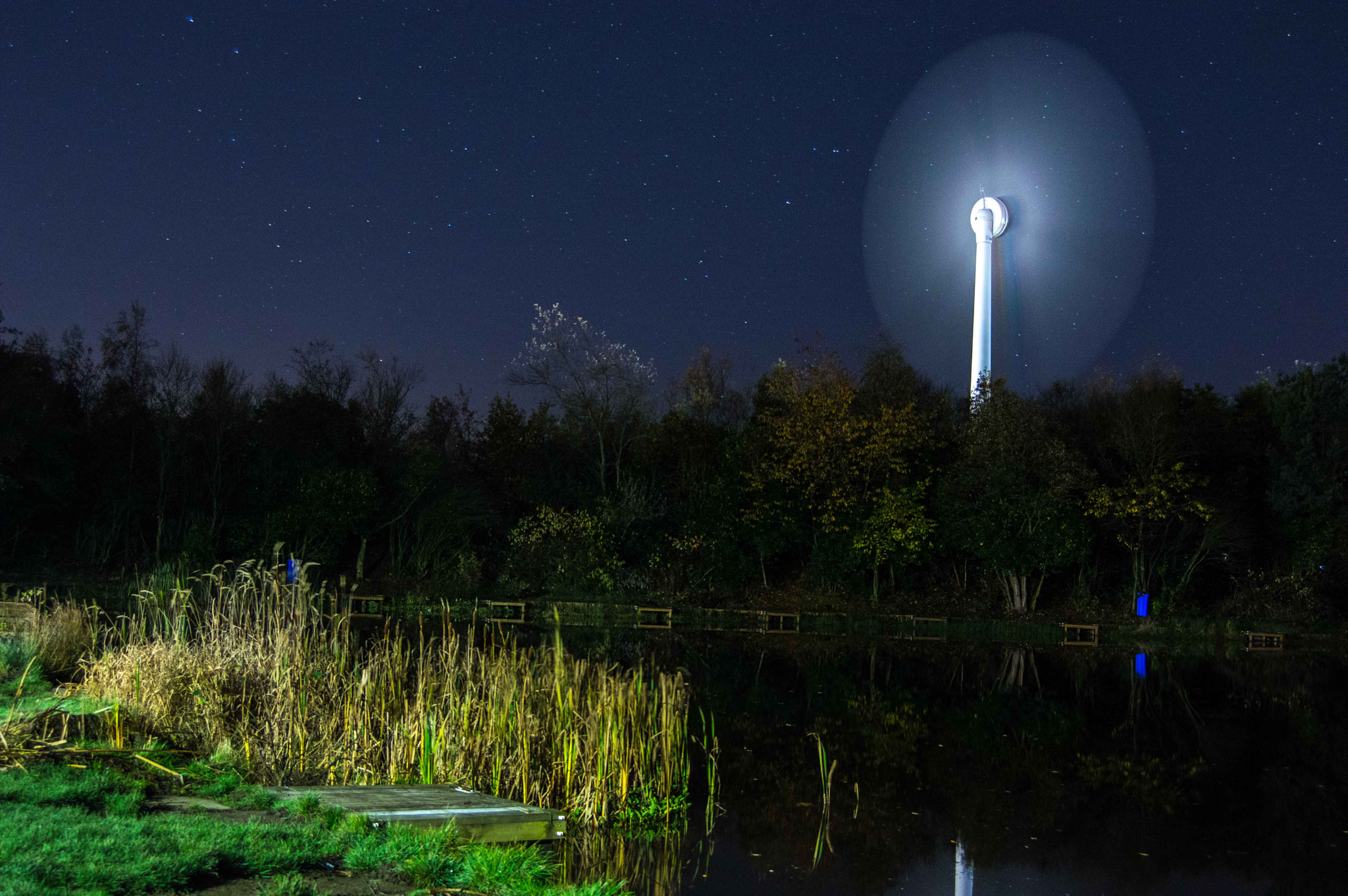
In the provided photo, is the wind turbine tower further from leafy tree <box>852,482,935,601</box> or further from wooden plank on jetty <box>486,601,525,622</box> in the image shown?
wooden plank on jetty <box>486,601,525,622</box>

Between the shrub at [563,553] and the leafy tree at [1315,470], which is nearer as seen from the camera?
the leafy tree at [1315,470]

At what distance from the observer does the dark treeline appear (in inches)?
934

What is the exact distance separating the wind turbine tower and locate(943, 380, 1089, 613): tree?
3.03 metres

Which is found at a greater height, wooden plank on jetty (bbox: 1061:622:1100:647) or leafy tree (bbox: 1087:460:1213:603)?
leafy tree (bbox: 1087:460:1213:603)

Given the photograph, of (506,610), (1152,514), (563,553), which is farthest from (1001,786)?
(563,553)

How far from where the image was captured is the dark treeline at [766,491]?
2373 cm

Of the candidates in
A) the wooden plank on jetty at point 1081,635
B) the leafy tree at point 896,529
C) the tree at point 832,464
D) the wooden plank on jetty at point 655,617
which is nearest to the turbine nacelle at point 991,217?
the tree at point 832,464

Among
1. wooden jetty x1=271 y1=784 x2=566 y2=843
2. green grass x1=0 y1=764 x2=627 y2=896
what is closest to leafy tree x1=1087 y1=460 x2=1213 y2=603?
wooden jetty x1=271 y1=784 x2=566 y2=843

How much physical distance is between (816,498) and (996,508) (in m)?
4.43

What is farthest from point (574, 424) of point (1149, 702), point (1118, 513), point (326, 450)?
point (1149, 702)

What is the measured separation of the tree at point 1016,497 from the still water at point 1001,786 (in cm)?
602

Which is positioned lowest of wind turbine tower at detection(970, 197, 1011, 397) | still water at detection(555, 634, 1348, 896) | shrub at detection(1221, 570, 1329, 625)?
still water at detection(555, 634, 1348, 896)

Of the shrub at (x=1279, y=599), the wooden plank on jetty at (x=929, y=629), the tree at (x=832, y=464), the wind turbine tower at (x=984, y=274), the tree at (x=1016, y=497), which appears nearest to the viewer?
the wooden plank on jetty at (x=929, y=629)

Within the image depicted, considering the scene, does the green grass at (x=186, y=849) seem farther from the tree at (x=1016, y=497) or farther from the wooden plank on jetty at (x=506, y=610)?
the tree at (x=1016, y=497)
